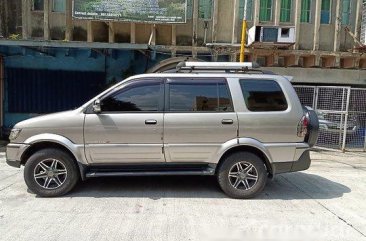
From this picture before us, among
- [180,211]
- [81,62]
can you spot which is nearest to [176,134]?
[180,211]

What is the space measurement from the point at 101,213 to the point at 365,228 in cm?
358

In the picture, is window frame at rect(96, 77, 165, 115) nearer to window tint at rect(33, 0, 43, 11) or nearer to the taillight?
the taillight

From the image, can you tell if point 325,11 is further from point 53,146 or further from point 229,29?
point 53,146

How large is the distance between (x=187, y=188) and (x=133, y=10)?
625cm

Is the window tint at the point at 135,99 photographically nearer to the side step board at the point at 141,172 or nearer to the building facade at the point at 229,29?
the side step board at the point at 141,172

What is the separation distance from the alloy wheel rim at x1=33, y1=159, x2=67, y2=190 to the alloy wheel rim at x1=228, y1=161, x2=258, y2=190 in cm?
269

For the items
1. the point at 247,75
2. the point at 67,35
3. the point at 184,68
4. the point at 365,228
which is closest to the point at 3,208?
the point at 184,68

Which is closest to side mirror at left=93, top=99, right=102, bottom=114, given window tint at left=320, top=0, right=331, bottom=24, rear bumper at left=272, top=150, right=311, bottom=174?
rear bumper at left=272, top=150, right=311, bottom=174

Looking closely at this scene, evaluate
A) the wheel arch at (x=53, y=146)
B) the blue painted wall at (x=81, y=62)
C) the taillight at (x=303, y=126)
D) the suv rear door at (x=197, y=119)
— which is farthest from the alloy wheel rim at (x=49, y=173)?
the blue painted wall at (x=81, y=62)

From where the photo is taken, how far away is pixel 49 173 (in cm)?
547

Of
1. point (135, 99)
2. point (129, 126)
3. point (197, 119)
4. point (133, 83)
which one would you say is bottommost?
point (129, 126)

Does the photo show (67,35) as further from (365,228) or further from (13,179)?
(365,228)

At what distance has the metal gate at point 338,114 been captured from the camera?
34.3 feet

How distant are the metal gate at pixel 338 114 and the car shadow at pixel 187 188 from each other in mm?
4002
